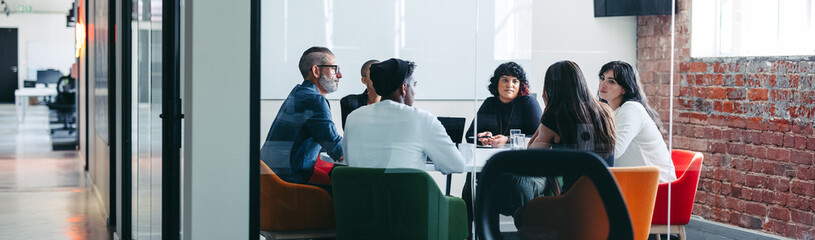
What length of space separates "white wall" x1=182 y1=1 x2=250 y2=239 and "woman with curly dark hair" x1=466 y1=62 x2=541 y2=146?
3.35 feet

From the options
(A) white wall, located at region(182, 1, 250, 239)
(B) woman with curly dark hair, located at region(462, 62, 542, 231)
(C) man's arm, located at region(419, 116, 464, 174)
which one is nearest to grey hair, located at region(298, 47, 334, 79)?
(A) white wall, located at region(182, 1, 250, 239)

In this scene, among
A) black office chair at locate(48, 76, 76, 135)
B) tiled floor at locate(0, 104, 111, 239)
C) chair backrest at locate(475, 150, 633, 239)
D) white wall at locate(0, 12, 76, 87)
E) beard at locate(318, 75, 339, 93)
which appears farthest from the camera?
white wall at locate(0, 12, 76, 87)

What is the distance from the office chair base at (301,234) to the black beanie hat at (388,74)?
663mm

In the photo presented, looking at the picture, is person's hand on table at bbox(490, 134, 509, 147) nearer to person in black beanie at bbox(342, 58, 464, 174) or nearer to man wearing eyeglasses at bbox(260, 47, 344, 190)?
person in black beanie at bbox(342, 58, 464, 174)

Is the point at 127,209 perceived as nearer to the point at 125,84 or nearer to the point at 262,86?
the point at 125,84

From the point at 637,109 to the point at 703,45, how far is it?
1.08 feet

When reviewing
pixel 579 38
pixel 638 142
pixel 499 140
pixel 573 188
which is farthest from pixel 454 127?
pixel 573 188

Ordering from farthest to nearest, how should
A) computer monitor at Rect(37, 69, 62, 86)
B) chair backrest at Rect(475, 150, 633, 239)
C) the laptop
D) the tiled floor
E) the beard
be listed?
computer monitor at Rect(37, 69, 62, 86) → the tiled floor → the beard → the laptop → chair backrest at Rect(475, 150, 633, 239)

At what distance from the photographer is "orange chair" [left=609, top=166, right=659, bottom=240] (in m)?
3.04

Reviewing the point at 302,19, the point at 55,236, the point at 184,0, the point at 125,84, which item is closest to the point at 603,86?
the point at 302,19

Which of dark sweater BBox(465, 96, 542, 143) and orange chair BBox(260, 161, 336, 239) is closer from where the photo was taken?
dark sweater BBox(465, 96, 542, 143)

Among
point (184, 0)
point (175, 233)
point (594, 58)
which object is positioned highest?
point (184, 0)

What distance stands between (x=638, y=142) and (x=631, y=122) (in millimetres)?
80

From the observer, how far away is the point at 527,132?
3.12m
